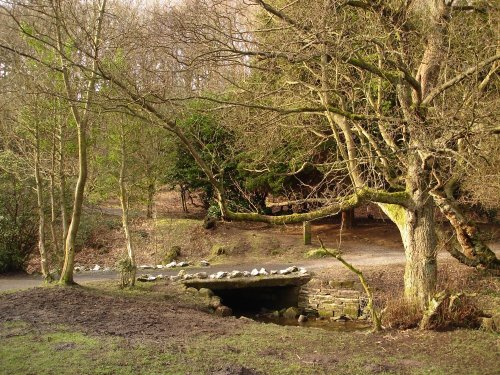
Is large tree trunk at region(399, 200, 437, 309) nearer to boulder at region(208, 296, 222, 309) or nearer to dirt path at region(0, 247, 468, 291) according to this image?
boulder at region(208, 296, 222, 309)

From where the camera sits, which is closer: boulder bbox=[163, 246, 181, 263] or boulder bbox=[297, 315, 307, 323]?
boulder bbox=[297, 315, 307, 323]

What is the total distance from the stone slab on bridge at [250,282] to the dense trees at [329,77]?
10.00 ft

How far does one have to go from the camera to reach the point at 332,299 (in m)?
12.8

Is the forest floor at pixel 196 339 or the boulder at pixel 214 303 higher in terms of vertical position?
the forest floor at pixel 196 339

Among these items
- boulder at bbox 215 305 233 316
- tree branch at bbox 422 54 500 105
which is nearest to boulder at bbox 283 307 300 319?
boulder at bbox 215 305 233 316

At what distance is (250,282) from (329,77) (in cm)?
503

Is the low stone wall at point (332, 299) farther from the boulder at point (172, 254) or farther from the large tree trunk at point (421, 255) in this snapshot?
the boulder at point (172, 254)

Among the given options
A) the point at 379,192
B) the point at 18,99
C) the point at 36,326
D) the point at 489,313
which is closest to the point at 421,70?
the point at 379,192

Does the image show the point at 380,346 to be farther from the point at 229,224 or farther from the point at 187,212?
the point at 187,212

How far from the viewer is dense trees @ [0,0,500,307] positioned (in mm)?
7855

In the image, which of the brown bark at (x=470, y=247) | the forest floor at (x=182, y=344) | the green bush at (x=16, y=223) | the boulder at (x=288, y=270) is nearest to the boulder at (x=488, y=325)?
the forest floor at (x=182, y=344)

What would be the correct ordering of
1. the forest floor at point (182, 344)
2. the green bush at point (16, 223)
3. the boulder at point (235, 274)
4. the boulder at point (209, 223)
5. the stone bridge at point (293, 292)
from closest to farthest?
the forest floor at point (182, 344), the stone bridge at point (293, 292), the boulder at point (235, 274), the green bush at point (16, 223), the boulder at point (209, 223)

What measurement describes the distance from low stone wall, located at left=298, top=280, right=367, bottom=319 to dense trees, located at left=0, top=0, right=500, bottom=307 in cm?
239

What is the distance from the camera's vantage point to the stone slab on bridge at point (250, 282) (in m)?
12.8
